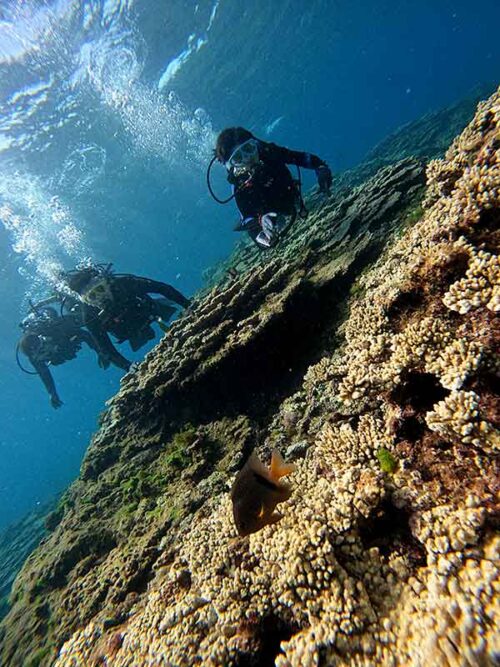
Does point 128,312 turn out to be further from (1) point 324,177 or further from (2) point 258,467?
(2) point 258,467

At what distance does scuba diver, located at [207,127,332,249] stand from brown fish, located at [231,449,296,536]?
17.3 feet

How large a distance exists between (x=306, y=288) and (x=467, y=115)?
1939 centimetres

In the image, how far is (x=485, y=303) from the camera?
2143mm

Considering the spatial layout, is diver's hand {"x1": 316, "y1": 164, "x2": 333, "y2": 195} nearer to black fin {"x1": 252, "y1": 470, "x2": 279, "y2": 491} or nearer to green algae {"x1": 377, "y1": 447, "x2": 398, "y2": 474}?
green algae {"x1": 377, "y1": 447, "x2": 398, "y2": 474}

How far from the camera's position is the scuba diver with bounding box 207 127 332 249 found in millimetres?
6828

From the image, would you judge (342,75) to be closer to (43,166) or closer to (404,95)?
(43,166)

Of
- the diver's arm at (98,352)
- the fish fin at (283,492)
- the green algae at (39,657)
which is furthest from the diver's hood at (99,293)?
the fish fin at (283,492)

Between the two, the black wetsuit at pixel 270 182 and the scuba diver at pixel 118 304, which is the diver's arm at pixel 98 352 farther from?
the black wetsuit at pixel 270 182

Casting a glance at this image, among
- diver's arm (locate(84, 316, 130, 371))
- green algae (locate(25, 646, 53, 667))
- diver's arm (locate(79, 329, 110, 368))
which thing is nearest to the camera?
green algae (locate(25, 646, 53, 667))

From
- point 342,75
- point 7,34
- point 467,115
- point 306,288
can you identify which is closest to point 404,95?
point 342,75

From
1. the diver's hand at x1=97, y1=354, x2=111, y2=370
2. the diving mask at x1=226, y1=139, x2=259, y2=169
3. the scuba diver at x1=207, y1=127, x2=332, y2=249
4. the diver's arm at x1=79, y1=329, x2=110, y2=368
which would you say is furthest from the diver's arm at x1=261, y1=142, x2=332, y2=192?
the diver's hand at x1=97, y1=354, x2=111, y2=370

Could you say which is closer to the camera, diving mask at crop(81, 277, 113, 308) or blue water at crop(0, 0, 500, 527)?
diving mask at crop(81, 277, 113, 308)

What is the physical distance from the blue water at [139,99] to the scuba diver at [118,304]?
48.2ft

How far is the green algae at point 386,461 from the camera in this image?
237cm
